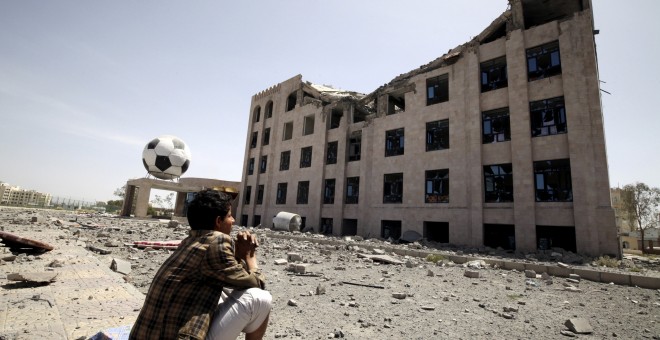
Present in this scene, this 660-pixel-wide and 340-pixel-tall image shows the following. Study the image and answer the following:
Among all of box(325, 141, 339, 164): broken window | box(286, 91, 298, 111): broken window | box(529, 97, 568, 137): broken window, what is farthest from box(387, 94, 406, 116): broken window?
box(286, 91, 298, 111): broken window

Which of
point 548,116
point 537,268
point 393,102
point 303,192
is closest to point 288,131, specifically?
point 303,192

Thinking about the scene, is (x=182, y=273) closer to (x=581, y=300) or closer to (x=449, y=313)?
(x=449, y=313)

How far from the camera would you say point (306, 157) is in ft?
82.7

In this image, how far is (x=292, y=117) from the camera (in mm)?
26984

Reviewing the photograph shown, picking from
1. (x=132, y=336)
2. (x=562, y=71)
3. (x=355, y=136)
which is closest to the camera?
(x=132, y=336)

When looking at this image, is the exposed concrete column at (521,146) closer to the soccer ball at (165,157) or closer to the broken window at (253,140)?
the broken window at (253,140)

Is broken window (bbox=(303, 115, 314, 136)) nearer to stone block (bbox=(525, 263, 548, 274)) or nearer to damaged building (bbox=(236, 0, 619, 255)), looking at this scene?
damaged building (bbox=(236, 0, 619, 255))

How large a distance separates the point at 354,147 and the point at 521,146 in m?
10.9

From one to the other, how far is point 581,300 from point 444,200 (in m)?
10.5

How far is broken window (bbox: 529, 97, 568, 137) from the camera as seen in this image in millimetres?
13477

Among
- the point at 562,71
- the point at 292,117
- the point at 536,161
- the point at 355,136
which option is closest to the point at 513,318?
the point at 536,161

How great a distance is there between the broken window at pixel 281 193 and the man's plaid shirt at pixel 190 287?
2395cm

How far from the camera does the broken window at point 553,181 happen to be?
13.0 meters

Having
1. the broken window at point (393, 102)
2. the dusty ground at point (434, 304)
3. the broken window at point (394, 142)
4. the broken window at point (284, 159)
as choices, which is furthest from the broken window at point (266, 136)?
the dusty ground at point (434, 304)
